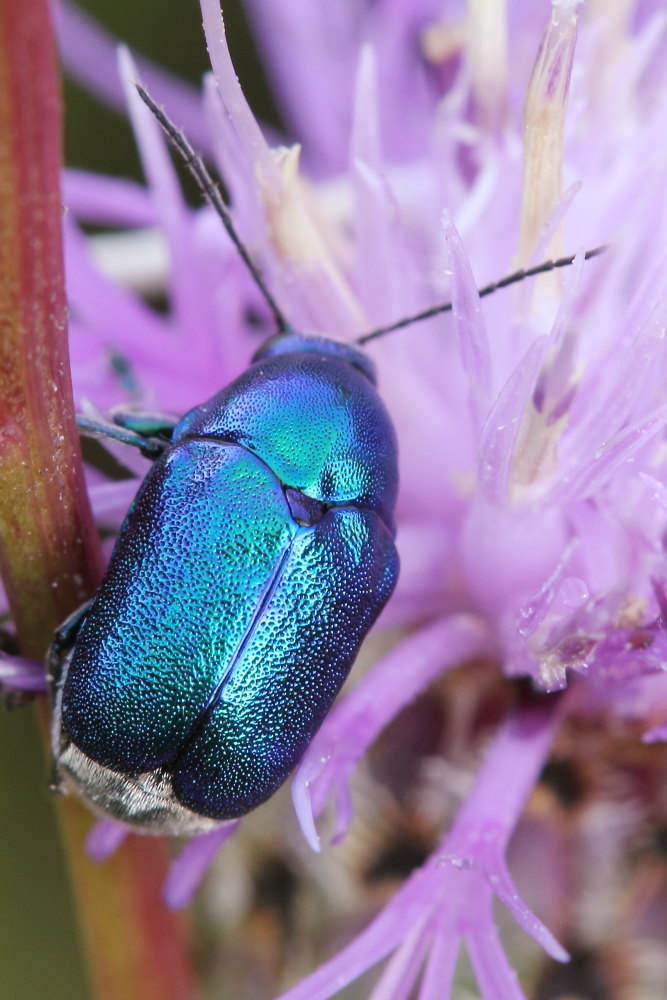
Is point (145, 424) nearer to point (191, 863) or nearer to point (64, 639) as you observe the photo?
point (64, 639)


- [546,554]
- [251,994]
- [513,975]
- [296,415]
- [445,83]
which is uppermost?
[445,83]

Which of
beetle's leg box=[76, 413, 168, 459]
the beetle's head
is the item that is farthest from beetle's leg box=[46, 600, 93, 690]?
the beetle's head

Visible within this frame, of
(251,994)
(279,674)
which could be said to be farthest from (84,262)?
(251,994)

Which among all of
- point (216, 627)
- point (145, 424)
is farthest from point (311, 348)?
point (216, 627)

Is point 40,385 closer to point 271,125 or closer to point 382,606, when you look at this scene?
point 382,606

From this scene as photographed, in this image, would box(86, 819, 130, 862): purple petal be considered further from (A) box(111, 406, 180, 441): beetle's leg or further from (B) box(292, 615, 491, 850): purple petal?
(A) box(111, 406, 180, 441): beetle's leg
